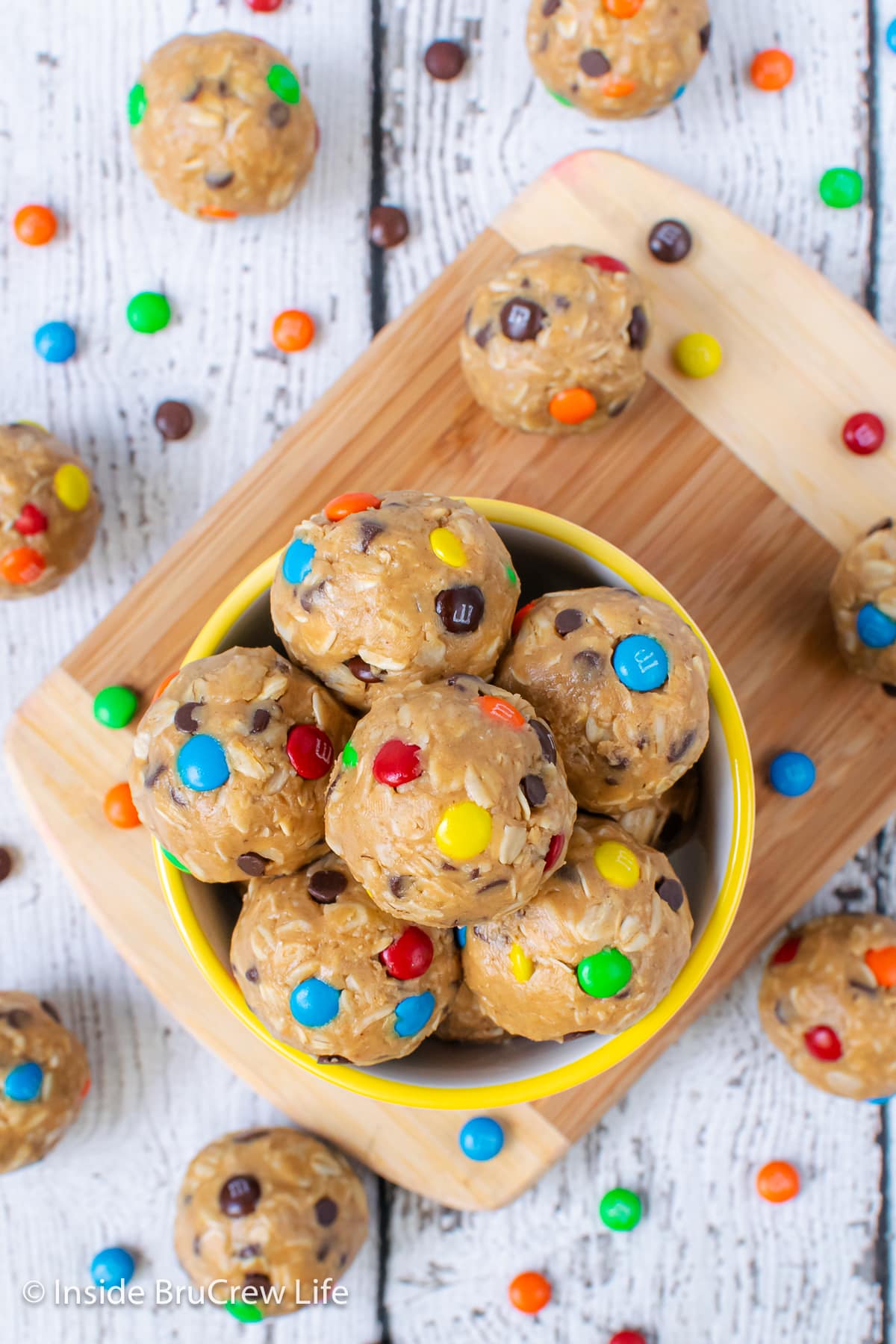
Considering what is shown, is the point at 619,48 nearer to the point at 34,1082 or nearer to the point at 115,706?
the point at 115,706

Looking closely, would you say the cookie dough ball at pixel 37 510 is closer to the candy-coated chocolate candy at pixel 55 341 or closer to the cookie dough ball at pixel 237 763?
the candy-coated chocolate candy at pixel 55 341

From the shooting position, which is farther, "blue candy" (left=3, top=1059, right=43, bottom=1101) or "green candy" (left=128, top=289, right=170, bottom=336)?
"green candy" (left=128, top=289, right=170, bottom=336)

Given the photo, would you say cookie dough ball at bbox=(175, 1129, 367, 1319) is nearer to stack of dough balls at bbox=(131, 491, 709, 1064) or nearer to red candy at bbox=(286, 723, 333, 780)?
stack of dough balls at bbox=(131, 491, 709, 1064)

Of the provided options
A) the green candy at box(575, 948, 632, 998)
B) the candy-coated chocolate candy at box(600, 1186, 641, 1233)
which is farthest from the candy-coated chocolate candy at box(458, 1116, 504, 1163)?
the green candy at box(575, 948, 632, 998)

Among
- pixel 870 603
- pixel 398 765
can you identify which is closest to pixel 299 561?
pixel 398 765

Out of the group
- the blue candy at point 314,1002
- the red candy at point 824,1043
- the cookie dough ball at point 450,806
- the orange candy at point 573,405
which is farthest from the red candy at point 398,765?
the red candy at point 824,1043
